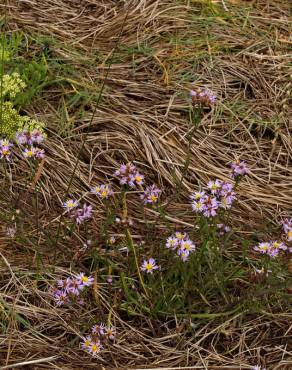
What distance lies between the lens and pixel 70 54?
3.63 meters

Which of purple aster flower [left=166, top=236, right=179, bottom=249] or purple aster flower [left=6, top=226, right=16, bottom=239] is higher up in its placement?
purple aster flower [left=166, top=236, right=179, bottom=249]

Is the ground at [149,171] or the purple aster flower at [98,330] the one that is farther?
the ground at [149,171]

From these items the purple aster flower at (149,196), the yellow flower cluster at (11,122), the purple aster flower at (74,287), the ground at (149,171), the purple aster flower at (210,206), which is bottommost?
the ground at (149,171)

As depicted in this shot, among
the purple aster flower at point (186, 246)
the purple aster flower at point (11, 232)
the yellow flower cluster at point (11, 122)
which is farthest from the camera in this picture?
the yellow flower cluster at point (11, 122)

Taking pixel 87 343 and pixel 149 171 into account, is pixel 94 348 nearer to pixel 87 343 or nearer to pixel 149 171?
pixel 87 343

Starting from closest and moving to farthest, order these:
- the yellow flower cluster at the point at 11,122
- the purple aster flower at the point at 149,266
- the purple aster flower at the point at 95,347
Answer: the purple aster flower at the point at 95,347, the purple aster flower at the point at 149,266, the yellow flower cluster at the point at 11,122

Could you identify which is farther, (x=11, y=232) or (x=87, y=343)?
(x=11, y=232)

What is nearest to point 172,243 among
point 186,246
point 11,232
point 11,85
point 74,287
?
point 186,246

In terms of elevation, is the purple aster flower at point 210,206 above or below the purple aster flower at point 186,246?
above

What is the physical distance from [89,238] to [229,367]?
2.62ft

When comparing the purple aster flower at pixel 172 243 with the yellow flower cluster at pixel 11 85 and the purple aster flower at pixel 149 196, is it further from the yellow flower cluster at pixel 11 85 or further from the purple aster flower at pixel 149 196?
the yellow flower cluster at pixel 11 85

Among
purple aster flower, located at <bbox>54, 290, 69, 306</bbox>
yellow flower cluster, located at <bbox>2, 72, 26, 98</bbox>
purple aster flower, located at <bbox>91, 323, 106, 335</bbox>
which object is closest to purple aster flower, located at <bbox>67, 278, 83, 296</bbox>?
purple aster flower, located at <bbox>54, 290, 69, 306</bbox>

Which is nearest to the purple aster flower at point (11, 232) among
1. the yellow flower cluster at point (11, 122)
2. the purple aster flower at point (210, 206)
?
the yellow flower cluster at point (11, 122)

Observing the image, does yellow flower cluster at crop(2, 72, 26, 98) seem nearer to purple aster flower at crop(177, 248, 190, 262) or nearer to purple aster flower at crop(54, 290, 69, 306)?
purple aster flower at crop(54, 290, 69, 306)
